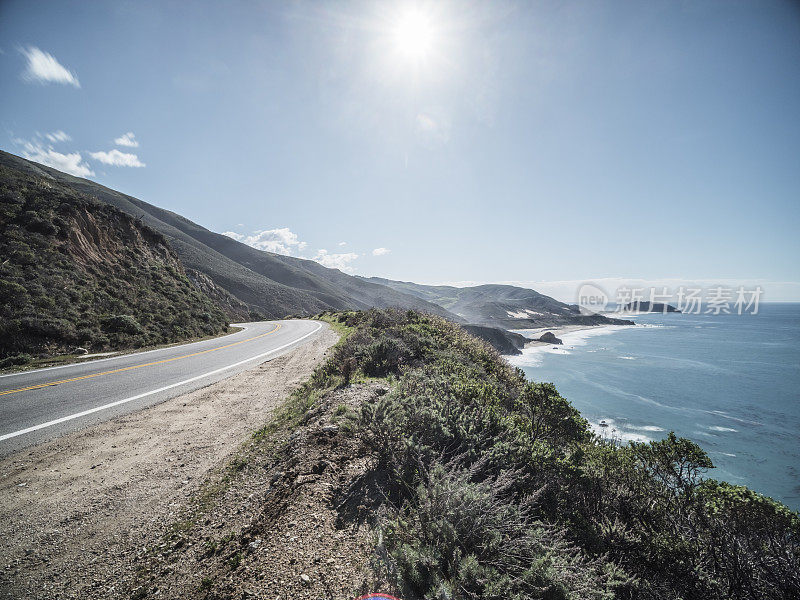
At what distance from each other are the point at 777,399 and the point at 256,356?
4129 centimetres

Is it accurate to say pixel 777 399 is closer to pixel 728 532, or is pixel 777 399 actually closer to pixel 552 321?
pixel 728 532

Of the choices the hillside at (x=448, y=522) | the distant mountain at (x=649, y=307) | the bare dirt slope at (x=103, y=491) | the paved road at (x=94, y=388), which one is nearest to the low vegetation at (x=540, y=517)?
the hillside at (x=448, y=522)

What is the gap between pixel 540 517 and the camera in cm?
352

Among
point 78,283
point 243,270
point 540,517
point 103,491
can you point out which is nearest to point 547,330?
point 243,270

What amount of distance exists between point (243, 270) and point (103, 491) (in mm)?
75005

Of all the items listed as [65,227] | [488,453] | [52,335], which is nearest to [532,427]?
[488,453]

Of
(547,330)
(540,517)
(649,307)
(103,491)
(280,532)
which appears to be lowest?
(547,330)

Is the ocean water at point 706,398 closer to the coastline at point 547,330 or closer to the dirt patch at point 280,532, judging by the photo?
the coastline at point 547,330

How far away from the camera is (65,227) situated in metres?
15.8

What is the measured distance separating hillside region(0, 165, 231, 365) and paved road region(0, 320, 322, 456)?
2.70 metres

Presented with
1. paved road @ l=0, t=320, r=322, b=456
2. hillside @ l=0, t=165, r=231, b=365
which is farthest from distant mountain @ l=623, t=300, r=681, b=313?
paved road @ l=0, t=320, r=322, b=456

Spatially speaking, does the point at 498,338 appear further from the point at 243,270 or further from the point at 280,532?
the point at 243,270

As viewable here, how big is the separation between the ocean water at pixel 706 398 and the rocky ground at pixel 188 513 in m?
11.2

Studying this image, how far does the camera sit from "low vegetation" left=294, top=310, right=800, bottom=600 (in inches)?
87.5
